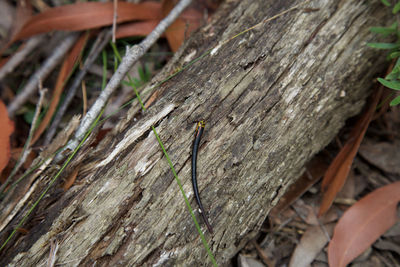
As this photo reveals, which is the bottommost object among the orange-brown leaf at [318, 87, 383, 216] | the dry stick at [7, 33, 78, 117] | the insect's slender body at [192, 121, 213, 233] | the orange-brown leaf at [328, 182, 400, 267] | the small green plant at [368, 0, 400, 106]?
the orange-brown leaf at [328, 182, 400, 267]

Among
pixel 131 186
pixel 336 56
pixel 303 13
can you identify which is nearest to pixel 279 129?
pixel 336 56

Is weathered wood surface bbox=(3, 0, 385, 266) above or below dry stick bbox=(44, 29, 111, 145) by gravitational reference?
below

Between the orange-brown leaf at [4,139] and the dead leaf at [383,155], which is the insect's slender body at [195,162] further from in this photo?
the dead leaf at [383,155]

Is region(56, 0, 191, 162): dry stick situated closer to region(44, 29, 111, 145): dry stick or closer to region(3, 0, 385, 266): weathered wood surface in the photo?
region(3, 0, 385, 266): weathered wood surface

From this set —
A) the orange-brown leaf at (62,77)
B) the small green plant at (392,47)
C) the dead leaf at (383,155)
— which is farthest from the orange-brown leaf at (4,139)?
the dead leaf at (383,155)

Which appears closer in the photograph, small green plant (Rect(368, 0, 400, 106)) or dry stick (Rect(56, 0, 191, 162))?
small green plant (Rect(368, 0, 400, 106))

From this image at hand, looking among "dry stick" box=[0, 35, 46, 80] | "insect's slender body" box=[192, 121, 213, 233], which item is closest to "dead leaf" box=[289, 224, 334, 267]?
"insect's slender body" box=[192, 121, 213, 233]
